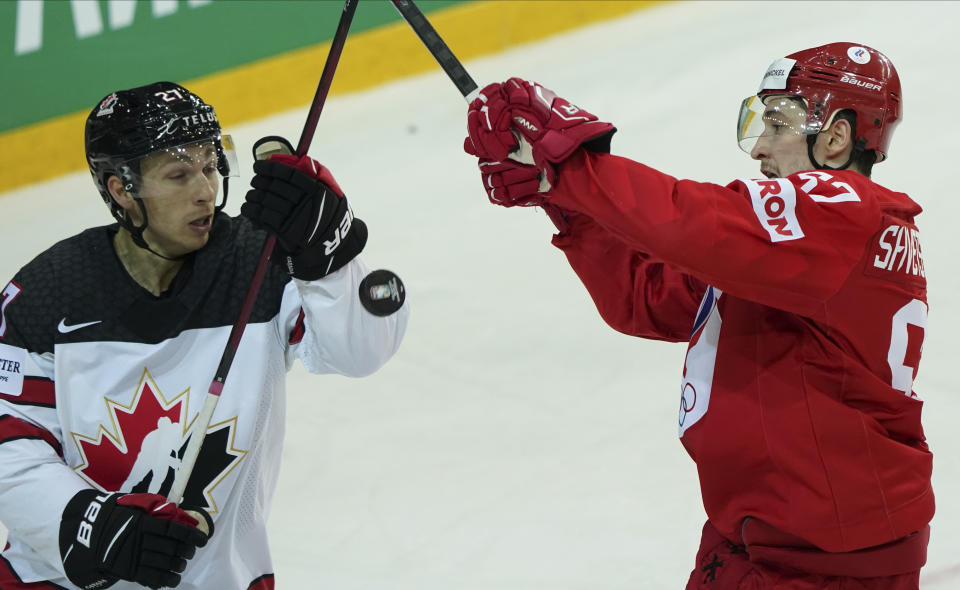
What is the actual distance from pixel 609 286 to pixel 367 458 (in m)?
1.52

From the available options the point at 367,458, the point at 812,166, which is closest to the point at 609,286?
the point at 812,166

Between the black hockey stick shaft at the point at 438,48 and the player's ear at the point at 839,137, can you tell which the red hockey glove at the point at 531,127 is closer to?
the black hockey stick shaft at the point at 438,48

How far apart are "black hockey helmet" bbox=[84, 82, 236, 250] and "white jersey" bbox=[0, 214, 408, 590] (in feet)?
0.51

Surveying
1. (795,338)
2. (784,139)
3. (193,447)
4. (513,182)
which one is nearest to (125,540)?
(193,447)

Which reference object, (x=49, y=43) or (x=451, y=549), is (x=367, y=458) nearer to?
(x=451, y=549)

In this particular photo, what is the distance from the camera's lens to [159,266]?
2146mm

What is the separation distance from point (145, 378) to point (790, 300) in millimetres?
1024

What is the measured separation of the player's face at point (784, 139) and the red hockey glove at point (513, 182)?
37 cm

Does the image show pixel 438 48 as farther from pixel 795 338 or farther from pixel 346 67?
pixel 346 67

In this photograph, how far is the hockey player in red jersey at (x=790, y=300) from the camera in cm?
166

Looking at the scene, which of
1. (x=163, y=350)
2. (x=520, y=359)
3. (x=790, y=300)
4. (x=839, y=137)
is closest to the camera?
(x=790, y=300)

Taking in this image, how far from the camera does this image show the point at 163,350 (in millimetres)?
2045

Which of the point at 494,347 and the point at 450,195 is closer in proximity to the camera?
the point at 494,347

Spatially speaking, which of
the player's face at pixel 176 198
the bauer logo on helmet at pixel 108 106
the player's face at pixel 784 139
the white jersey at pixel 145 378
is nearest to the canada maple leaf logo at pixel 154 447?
the white jersey at pixel 145 378
